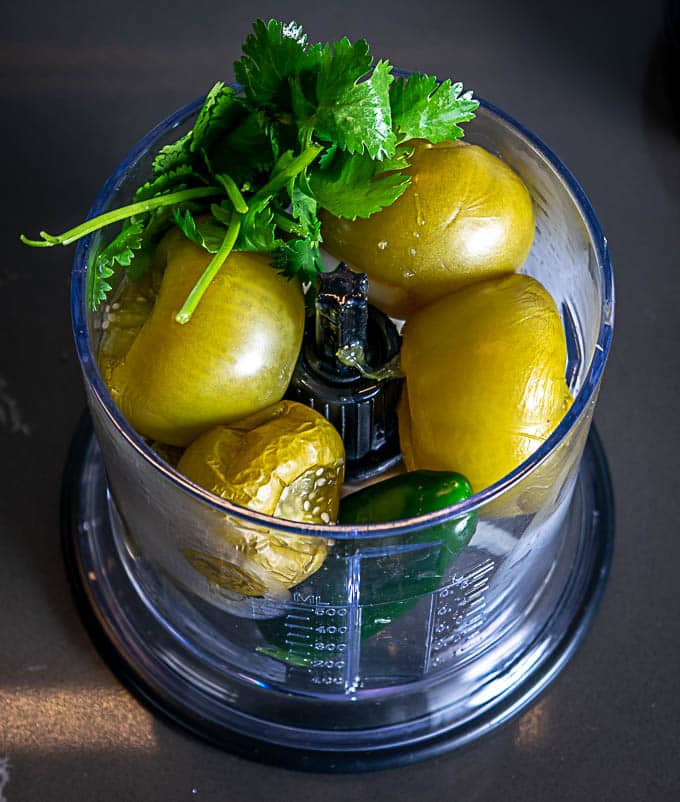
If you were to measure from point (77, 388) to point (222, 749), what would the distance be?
289mm

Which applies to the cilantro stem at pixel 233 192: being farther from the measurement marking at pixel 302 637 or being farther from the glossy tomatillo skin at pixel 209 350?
the measurement marking at pixel 302 637

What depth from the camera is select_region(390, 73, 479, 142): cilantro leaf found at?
0.59 meters

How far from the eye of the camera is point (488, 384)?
0.56 m

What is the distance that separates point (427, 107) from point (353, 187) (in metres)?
0.06

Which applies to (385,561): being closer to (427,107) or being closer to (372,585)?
(372,585)

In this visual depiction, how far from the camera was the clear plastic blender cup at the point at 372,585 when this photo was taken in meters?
0.56

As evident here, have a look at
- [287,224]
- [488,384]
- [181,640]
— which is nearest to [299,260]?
[287,224]

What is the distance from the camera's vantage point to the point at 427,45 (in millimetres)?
966

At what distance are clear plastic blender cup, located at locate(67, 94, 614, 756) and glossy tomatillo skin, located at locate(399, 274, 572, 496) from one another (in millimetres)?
20

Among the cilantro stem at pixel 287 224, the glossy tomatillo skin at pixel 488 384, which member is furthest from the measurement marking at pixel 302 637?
the cilantro stem at pixel 287 224

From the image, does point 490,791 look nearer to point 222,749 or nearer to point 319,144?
point 222,749

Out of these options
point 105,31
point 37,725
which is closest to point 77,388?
point 37,725

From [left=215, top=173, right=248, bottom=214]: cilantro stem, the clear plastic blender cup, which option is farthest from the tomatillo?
[left=215, top=173, right=248, bottom=214]: cilantro stem

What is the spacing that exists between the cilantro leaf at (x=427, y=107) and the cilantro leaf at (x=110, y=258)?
157mm
